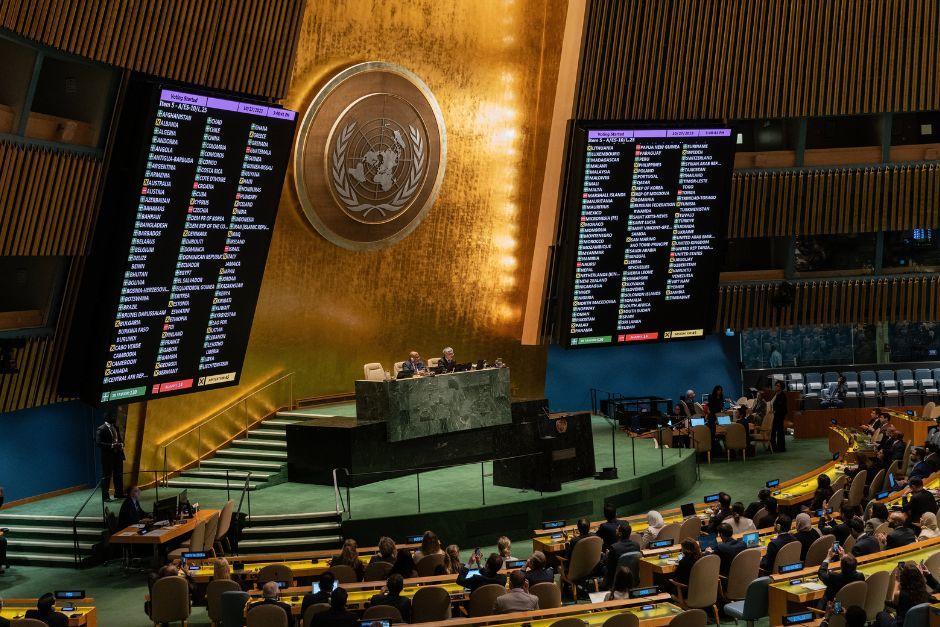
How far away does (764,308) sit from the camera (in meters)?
22.5

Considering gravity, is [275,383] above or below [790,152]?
below

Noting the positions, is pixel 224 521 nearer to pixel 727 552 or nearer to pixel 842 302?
pixel 727 552

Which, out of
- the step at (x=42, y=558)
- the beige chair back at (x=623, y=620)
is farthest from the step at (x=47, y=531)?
the beige chair back at (x=623, y=620)

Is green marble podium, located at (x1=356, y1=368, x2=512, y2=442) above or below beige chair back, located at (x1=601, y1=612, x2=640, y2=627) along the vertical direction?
above

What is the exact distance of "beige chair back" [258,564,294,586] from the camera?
1148cm

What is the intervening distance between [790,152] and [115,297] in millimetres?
13515

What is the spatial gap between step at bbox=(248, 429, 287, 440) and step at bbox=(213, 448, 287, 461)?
429 millimetres

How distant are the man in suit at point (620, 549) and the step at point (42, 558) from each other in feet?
23.5

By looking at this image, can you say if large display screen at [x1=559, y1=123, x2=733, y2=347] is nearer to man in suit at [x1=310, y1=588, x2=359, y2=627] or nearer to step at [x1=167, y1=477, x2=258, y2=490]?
step at [x1=167, y1=477, x2=258, y2=490]

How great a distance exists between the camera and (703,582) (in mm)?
11164

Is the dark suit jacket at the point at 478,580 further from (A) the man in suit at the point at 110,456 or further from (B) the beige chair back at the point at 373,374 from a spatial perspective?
(B) the beige chair back at the point at 373,374

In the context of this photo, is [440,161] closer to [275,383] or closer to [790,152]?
[275,383]

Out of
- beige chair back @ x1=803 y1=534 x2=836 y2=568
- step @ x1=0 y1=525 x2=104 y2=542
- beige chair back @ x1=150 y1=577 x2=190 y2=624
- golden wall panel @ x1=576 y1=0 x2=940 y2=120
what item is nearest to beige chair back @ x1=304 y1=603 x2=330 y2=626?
beige chair back @ x1=150 y1=577 x2=190 y2=624

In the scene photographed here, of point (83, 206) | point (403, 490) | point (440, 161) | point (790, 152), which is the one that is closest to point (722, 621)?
point (403, 490)
